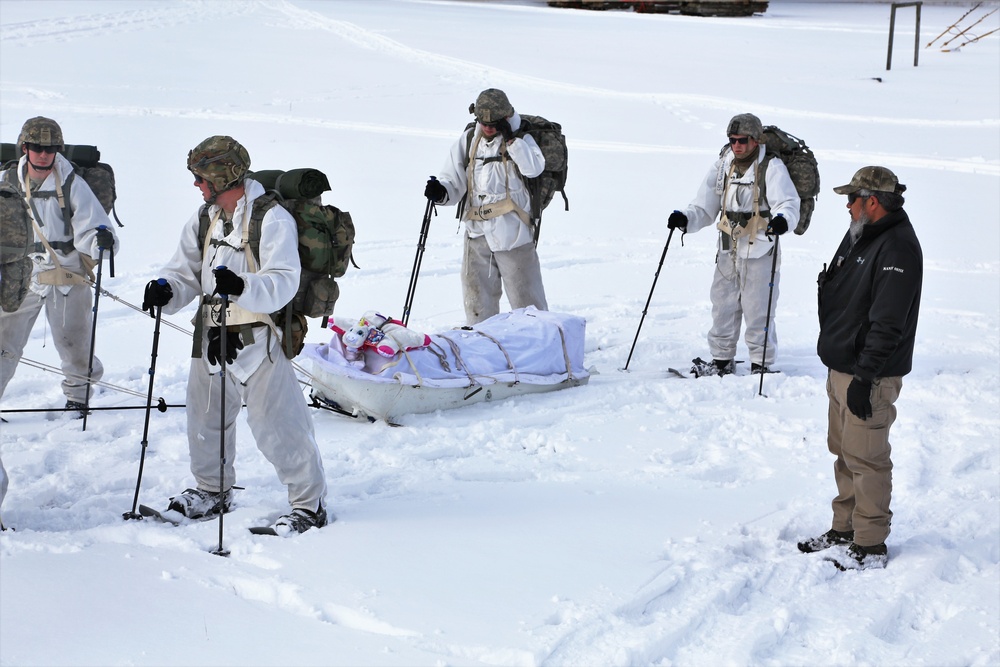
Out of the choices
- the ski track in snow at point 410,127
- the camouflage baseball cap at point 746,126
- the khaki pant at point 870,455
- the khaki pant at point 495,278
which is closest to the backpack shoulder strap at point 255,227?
the khaki pant at point 870,455

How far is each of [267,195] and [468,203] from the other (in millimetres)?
3198

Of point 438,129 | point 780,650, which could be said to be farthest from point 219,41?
point 780,650

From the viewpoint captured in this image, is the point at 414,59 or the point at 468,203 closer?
the point at 468,203

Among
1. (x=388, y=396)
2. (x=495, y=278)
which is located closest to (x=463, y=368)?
(x=388, y=396)

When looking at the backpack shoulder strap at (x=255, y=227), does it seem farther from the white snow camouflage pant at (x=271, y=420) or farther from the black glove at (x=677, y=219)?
the black glove at (x=677, y=219)

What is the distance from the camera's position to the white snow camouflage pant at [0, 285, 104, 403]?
6.38 metres

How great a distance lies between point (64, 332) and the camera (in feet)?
22.2

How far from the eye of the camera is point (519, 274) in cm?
808

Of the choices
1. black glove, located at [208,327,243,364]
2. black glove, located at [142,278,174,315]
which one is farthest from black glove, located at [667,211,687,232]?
black glove, located at [142,278,174,315]

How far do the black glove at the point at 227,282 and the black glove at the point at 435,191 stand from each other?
3.19m

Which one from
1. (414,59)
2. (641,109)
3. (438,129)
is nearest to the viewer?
(438,129)

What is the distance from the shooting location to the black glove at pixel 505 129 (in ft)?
25.0

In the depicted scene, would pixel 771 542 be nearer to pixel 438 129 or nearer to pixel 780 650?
pixel 780 650

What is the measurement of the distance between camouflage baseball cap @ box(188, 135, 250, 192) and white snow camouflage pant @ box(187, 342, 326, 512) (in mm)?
741
